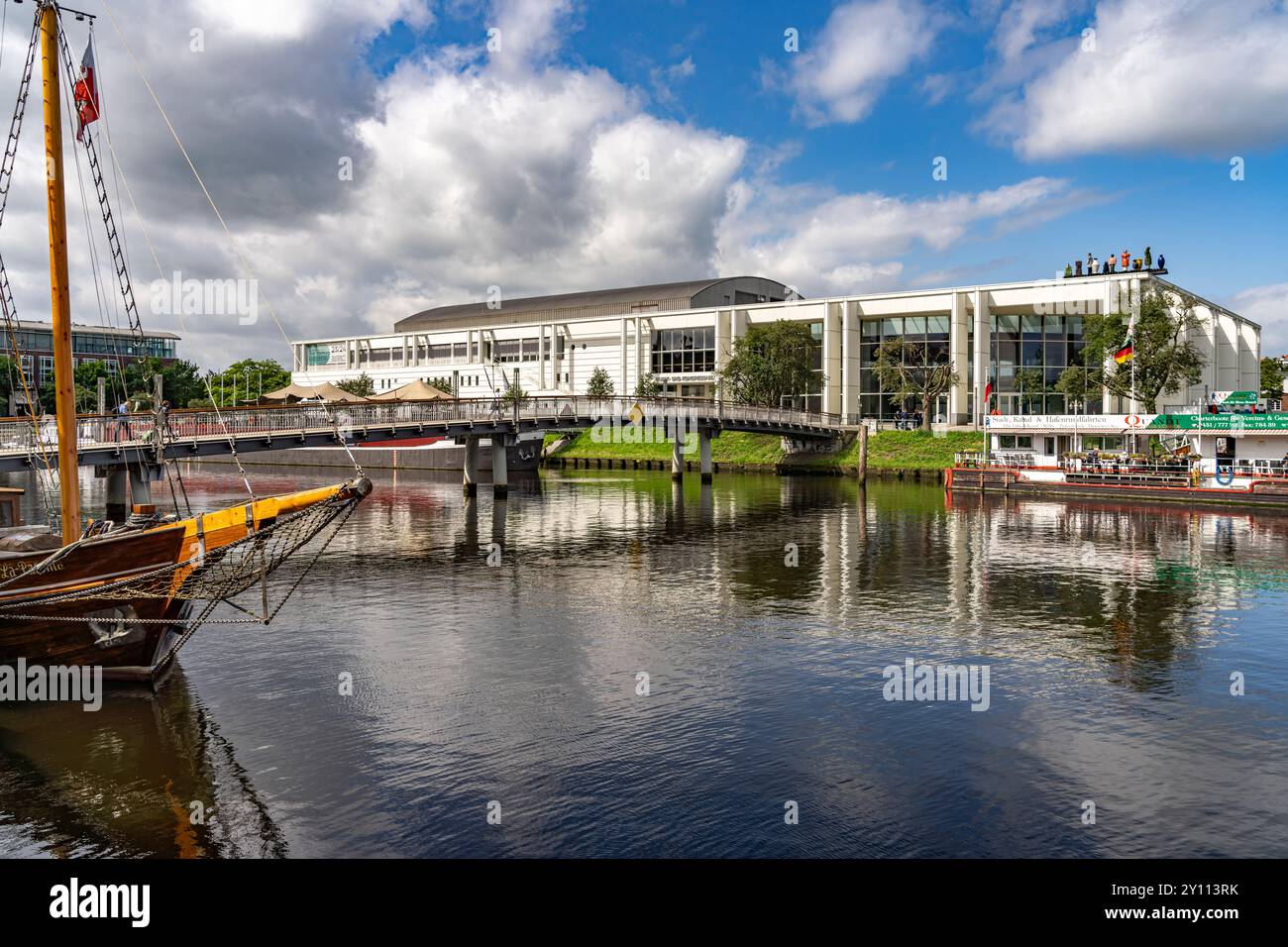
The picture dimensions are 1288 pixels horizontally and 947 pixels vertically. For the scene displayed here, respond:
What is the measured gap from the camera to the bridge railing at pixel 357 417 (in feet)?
152

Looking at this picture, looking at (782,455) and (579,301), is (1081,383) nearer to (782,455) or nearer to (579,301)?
(782,455)

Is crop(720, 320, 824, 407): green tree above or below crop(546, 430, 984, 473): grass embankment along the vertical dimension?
above

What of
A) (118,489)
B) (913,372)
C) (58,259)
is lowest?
(118,489)

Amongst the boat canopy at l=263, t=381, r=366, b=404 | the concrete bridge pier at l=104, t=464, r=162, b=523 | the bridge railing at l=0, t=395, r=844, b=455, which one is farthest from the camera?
the boat canopy at l=263, t=381, r=366, b=404

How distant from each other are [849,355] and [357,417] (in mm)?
67209

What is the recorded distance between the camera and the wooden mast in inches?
874

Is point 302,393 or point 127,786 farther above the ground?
point 302,393

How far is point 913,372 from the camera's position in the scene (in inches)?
4227

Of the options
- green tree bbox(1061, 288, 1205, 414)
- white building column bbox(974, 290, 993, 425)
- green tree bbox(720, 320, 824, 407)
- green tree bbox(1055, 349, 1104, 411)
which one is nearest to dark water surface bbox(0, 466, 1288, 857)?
green tree bbox(1061, 288, 1205, 414)

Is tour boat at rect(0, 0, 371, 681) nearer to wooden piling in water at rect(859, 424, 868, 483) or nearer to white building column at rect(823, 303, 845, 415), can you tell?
wooden piling in water at rect(859, 424, 868, 483)

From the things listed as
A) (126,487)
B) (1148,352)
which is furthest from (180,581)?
(1148,352)

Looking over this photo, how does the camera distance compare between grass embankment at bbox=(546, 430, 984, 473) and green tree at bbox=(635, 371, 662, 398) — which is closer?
grass embankment at bbox=(546, 430, 984, 473)

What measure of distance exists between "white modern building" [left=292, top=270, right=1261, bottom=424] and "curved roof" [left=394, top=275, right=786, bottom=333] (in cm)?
32

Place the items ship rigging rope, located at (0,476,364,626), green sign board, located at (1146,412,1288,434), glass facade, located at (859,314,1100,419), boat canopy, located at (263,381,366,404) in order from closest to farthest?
ship rigging rope, located at (0,476,364,626) < green sign board, located at (1146,412,1288,434) < boat canopy, located at (263,381,366,404) < glass facade, located at (859,314,1100,419)
